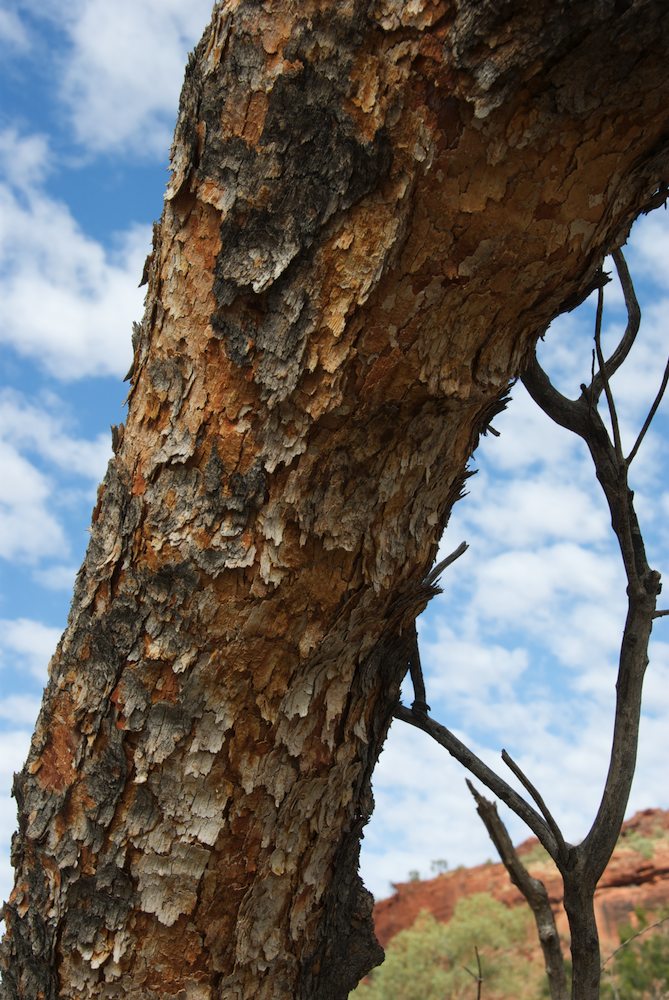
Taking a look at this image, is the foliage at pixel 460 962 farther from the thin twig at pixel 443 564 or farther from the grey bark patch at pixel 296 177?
the grey bark patch at pixel 296 177

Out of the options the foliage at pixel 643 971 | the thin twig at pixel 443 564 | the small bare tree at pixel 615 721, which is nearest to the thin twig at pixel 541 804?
the small bare tree at pixel 615 721

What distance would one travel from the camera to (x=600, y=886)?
1894 cm

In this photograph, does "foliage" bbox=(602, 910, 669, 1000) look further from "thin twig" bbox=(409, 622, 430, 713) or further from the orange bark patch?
the orange bark patch

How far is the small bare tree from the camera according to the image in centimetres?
216

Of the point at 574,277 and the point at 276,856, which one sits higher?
the point at 574,277

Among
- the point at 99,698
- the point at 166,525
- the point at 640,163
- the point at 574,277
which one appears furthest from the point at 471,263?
the point at 99,698

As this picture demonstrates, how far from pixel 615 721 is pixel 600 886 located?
742 inches

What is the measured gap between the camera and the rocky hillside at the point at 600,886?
17844 mm

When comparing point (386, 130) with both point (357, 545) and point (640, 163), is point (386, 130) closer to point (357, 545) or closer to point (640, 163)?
point (640, 163)

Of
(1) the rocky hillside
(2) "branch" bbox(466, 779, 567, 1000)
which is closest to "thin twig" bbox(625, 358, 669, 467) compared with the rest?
(2) "branch" bbox(466, 779, 567, 1000)

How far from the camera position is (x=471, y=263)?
5.10 ft

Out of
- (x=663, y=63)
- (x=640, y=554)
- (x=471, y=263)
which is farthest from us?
Answer: (x=640, y=554)

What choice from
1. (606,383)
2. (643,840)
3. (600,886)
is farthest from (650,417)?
(643,840)

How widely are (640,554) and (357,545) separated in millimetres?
1016
